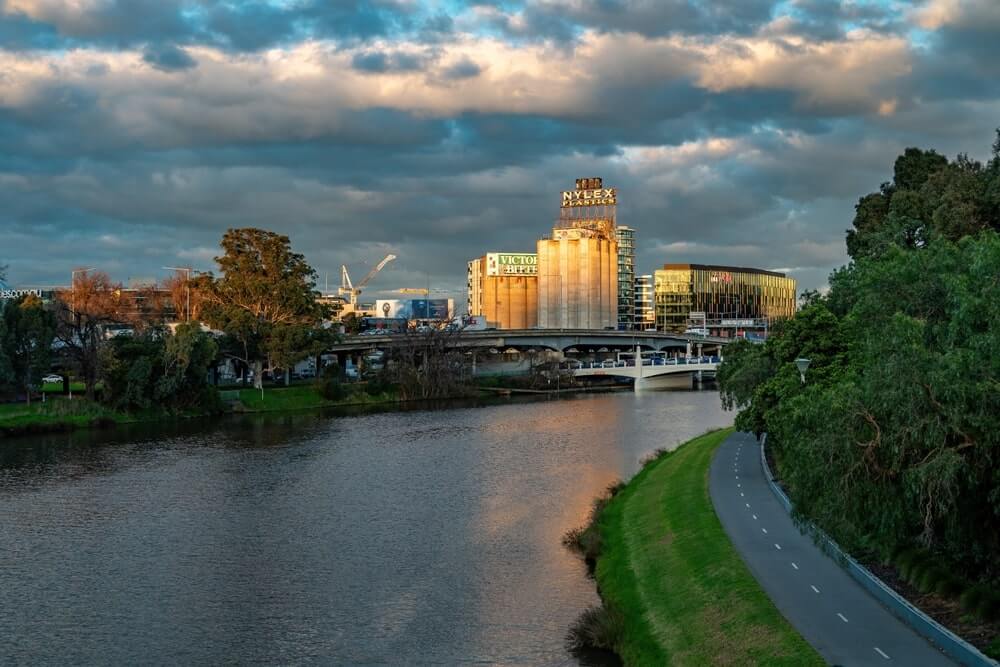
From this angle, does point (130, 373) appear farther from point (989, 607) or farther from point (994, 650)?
point (994, 650)

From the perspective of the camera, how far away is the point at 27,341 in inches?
4564

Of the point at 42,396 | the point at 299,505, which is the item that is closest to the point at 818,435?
the point at 299,505

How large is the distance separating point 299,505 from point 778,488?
3232cm

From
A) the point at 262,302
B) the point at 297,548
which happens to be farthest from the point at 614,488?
the point at 262,302

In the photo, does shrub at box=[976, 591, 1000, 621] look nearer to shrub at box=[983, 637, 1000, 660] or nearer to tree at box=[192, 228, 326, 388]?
shrub at box=[983, 637, 1000, 660]

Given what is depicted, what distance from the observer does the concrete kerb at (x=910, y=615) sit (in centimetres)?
2942

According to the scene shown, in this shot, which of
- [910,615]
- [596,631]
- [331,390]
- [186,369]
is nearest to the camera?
[910,615]

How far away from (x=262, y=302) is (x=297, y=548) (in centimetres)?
10849

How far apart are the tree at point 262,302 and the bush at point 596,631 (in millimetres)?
113286

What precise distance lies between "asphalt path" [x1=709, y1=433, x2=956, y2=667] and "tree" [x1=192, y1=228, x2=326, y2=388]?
327 ft

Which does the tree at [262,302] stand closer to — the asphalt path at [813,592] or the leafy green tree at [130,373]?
the leafy green tree at [130,373]

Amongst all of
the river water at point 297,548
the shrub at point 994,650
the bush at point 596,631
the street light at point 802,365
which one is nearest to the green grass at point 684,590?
the bush at point 596,631

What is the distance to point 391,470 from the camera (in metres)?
81.9

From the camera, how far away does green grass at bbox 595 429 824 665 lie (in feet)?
111
